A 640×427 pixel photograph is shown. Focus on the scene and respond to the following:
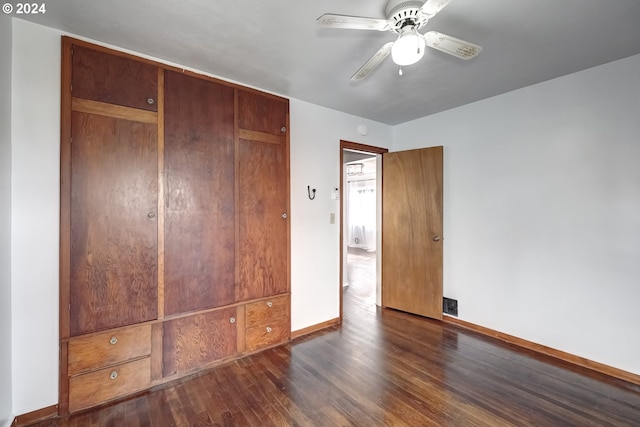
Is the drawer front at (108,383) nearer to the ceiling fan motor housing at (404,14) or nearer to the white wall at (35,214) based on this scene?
the white wall at (35,214)

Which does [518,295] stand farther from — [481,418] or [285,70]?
[285,70]

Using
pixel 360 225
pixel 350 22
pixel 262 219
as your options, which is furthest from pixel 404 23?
pixel 360 225

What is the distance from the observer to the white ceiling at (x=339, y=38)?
154 cm

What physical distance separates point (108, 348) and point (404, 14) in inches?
108

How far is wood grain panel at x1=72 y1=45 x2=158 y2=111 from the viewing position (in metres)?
1.77

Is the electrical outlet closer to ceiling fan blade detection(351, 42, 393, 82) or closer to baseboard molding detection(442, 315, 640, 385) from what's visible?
baseboard molding detection(442, 315, 640, 385)

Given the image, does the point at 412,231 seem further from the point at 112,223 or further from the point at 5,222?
the point at 5,222

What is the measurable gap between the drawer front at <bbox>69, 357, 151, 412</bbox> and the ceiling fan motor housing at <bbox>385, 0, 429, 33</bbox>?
2.73 meters

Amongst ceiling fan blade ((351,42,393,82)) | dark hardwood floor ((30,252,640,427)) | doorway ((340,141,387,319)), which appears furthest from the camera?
doorway ((340,141,387,319))

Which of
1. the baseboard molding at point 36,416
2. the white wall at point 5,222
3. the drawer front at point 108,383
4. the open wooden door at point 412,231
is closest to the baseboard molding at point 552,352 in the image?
the open wooden door at point 412,231

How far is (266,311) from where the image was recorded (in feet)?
8.34

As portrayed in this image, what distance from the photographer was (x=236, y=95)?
2.39 m

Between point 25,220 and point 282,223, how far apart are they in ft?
5.82

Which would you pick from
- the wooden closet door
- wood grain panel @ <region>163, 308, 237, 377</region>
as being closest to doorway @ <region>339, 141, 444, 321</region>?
the wooden closet door
